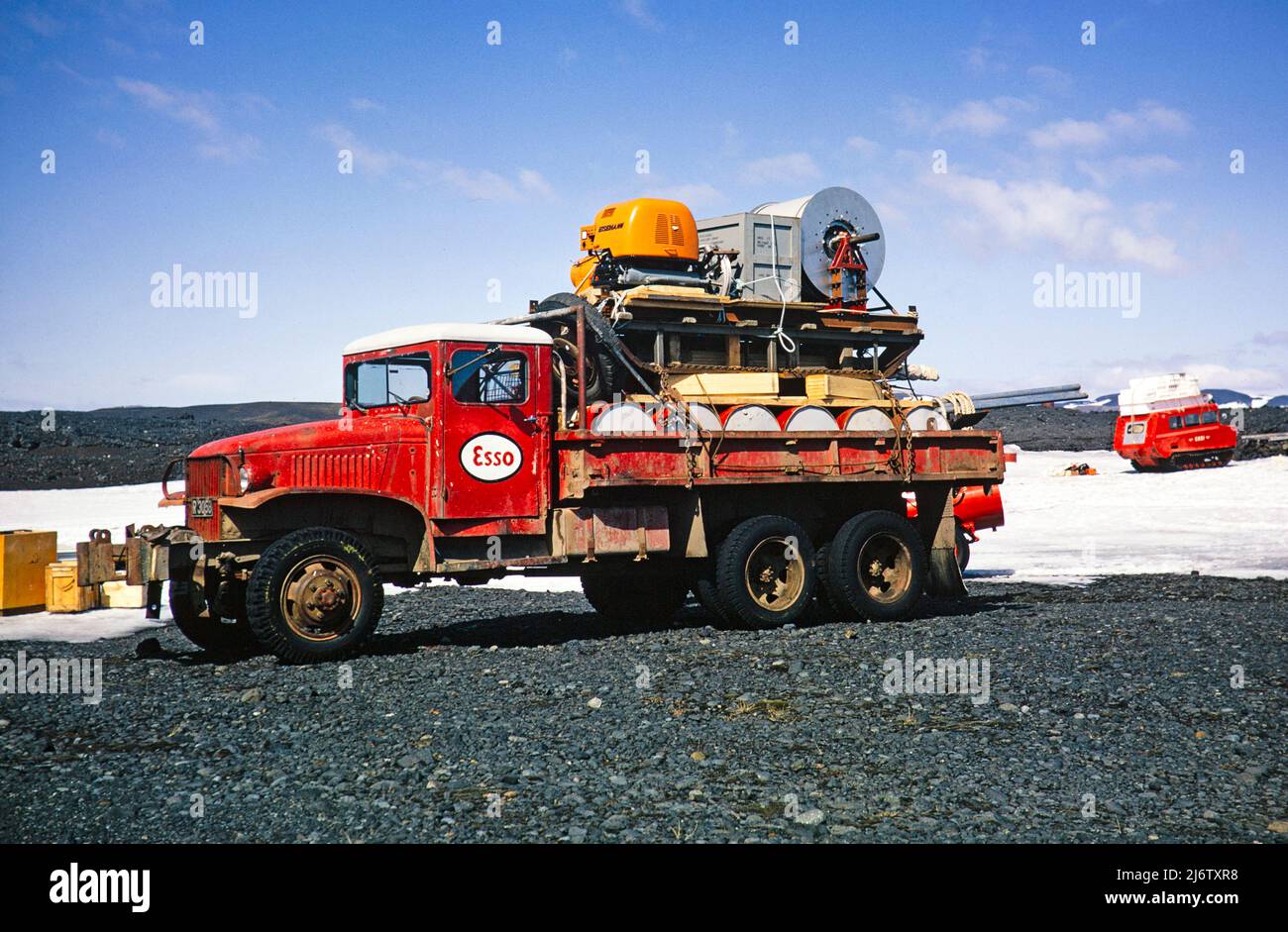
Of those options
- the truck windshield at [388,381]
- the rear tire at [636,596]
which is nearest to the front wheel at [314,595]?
the truck windshield at [388,381]

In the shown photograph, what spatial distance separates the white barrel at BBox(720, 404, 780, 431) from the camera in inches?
448

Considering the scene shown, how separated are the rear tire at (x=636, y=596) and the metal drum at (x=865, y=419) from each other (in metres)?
2.46

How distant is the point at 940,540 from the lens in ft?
41.4

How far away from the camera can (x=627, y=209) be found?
12383 mm

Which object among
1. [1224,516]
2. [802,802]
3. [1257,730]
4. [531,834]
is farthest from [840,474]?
[1224,516]

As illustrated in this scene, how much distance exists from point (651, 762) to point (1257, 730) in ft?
12.0

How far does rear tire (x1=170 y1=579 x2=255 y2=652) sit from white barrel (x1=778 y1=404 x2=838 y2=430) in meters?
5.59

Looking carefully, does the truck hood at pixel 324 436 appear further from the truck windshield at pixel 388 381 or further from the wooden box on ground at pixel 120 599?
the wooden box on ground at pixel 120 599

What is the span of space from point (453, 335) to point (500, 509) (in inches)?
63.8

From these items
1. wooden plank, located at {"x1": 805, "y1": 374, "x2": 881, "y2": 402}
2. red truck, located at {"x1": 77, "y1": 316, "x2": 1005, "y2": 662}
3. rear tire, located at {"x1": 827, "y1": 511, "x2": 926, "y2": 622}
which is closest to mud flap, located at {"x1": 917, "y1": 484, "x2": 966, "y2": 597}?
red truck, located at {"x1": 77, "y1": 316, "x2": 1005, "y2": 662}

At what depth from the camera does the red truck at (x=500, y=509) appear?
9.35 meters

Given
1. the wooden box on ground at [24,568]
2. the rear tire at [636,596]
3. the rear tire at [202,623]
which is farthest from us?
the wooden box on ground at [24,568]

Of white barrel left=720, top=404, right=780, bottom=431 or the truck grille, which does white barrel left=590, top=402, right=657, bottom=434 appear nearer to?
white barrel left=720, top=404, right=780, bottom=431

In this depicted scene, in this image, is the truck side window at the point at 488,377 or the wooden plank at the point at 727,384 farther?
the wooden plank at the point at 727,384
